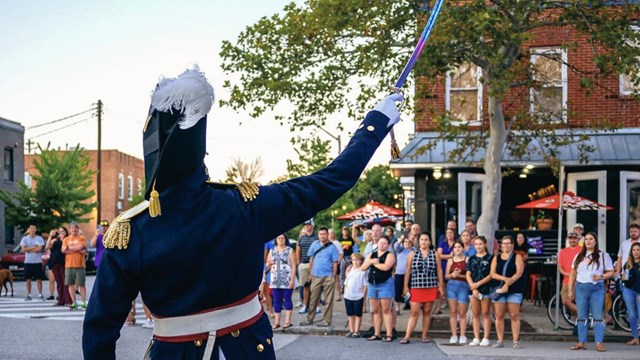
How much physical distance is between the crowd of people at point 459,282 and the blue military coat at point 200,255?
10433 mm

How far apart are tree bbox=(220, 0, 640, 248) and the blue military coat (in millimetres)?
10242

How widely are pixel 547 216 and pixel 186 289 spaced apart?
19901 mm

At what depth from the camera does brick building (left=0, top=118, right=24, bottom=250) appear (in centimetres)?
3938

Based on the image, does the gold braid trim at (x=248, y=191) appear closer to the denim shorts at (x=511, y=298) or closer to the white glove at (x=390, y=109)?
the white glove at (x=390, y=109)

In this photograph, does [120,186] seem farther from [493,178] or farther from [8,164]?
[493,178]

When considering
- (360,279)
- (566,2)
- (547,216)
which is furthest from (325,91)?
(547,216)

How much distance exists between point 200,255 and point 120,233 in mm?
294

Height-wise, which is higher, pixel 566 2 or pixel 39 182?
pixel 566 2

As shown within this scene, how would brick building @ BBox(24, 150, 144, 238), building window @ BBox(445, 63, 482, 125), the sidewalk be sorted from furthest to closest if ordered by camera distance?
brick building @ BBox(24, 150, 144, 238) < building window @ BBox(445, 63, 482, 125) < the sidewalk

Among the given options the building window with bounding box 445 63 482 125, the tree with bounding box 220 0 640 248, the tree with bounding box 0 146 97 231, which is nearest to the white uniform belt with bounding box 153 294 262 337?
the tree with bounding box 220 0 640 248

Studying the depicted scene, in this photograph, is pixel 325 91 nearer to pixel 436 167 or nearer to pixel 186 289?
pixel 436 167

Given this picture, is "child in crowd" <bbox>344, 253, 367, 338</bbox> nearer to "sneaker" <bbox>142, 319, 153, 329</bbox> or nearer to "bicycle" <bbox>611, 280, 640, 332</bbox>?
"sneaker" <bbox>142, 319, 153, 329</bbox>

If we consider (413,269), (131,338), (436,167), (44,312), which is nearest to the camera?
(131,338)

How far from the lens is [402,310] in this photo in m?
19.1
